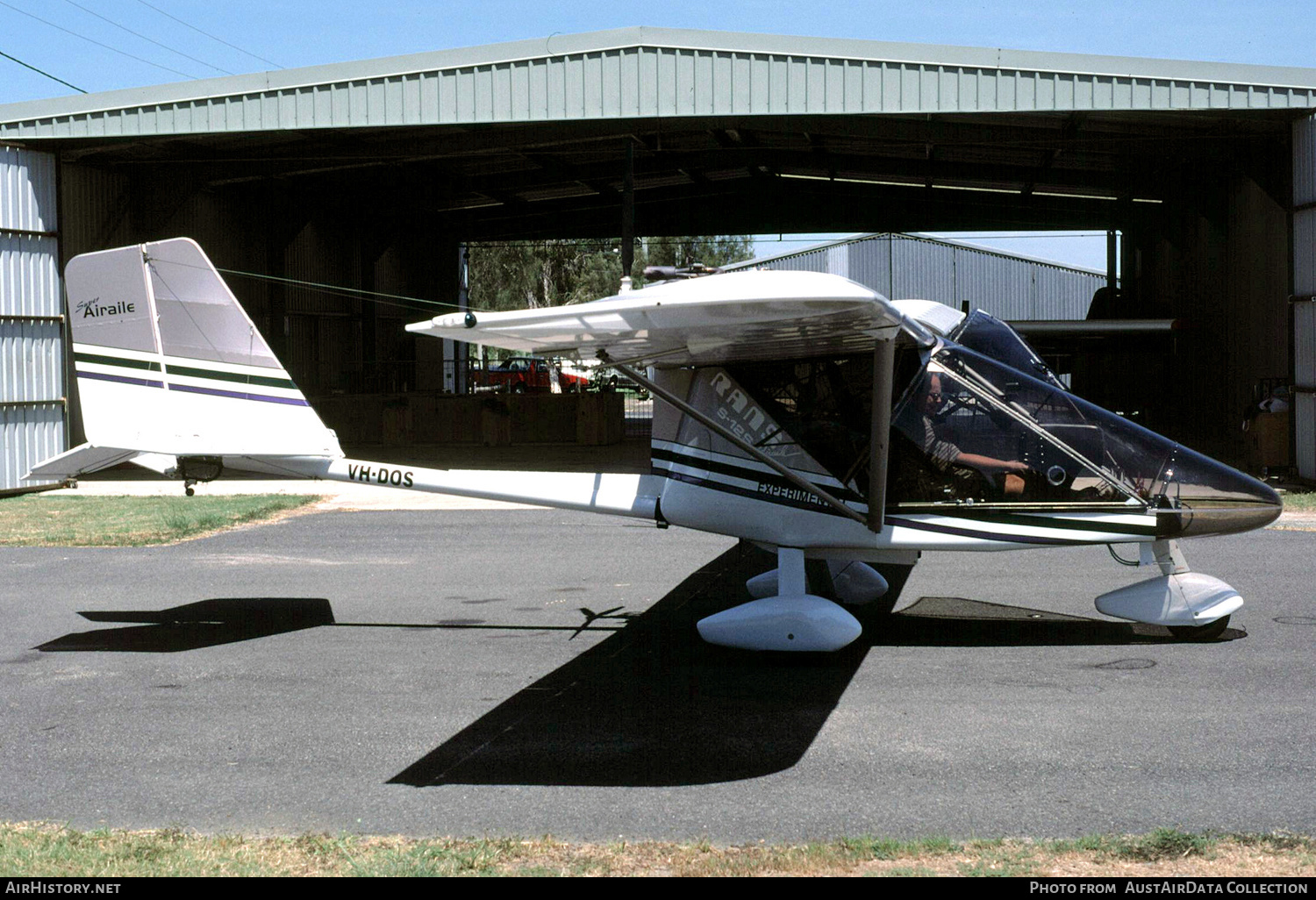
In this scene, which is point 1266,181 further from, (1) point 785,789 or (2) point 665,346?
(1) point 785,789

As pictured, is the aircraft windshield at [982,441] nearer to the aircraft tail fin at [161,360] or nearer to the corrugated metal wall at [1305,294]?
the aircraft tail fin at [161,360]

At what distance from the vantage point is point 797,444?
320 inches

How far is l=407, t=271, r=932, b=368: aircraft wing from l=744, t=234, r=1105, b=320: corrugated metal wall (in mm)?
48377

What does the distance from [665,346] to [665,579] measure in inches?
157

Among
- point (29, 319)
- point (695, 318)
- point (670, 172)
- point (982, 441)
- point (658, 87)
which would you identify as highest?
point (670, 172)

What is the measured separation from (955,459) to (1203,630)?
2.05 meters

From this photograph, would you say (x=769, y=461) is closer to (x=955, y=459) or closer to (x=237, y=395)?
(x=955, y=459)

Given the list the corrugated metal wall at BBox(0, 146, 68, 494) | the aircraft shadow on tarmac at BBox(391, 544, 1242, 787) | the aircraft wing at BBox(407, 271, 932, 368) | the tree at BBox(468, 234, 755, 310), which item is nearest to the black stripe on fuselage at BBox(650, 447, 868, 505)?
the aircraft shadow on tarmac at BBox(391, 544, 1242, 787)

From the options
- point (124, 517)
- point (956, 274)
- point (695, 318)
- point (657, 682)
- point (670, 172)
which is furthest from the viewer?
point (956, 274)

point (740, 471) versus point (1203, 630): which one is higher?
point (740, 471)

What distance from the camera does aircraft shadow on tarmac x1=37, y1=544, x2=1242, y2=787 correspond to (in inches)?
229

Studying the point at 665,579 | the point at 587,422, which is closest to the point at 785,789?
the point at 665,579

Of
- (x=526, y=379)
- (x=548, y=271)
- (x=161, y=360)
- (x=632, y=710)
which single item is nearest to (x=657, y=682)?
(x=632, y=710)

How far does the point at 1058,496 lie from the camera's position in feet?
25.2
